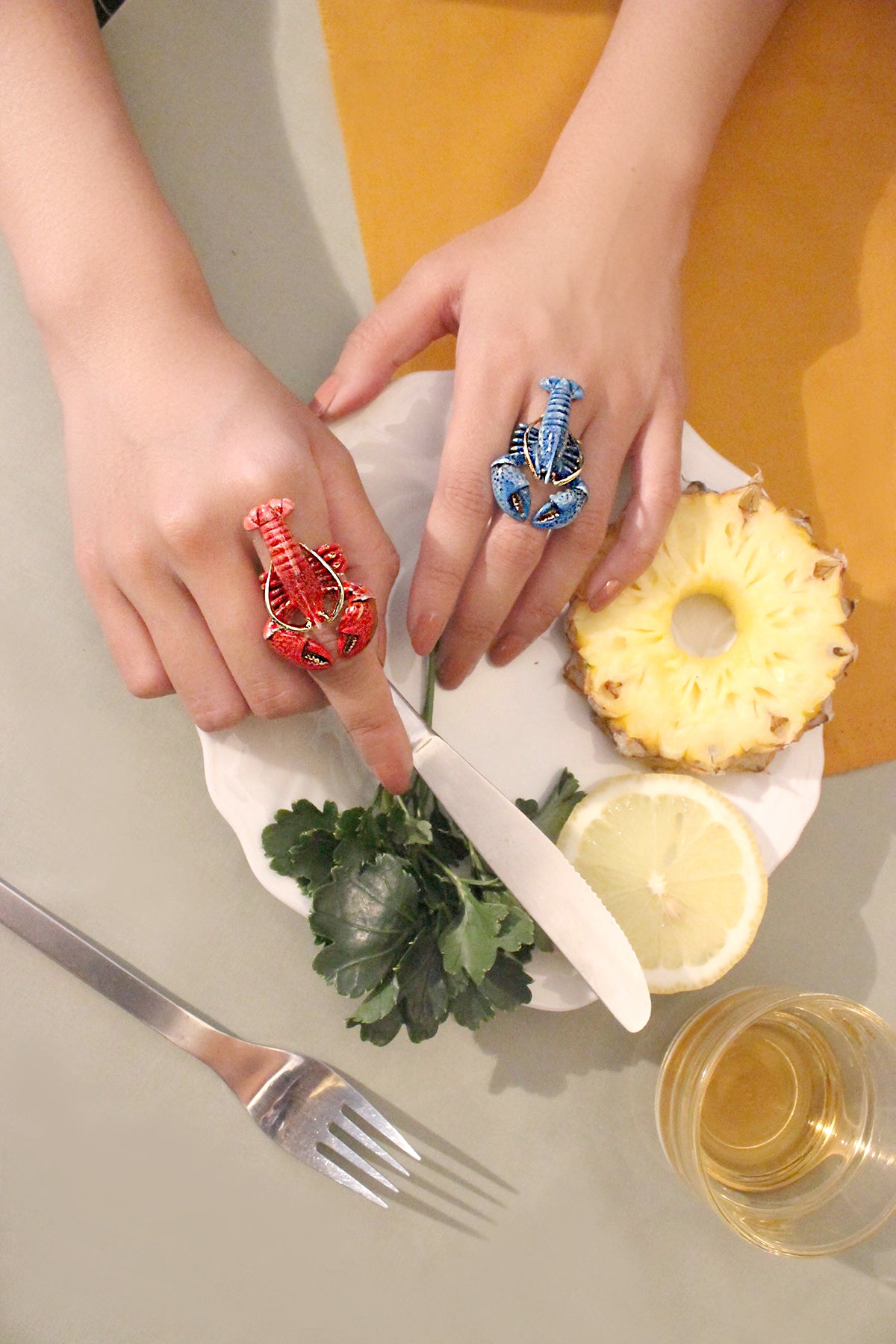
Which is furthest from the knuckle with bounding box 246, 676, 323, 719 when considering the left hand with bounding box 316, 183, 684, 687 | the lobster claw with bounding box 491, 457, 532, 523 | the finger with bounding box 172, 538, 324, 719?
the lobster claw with bounding box 491, 457, 532, 523

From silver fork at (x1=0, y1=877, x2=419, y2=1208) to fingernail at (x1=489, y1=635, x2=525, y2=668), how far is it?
1.39 ft

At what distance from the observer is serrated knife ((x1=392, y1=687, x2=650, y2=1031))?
818 millimetres

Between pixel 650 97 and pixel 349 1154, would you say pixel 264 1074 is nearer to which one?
pixel 349 1154

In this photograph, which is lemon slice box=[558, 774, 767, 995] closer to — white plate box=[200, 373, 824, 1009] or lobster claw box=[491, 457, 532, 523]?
white plate box=[200, 373, 824, 1009]

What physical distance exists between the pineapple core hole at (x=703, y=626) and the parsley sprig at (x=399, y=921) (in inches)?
11.7

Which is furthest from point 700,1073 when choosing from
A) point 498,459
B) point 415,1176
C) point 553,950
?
point 498,459

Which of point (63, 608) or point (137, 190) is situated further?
point (63, 608)

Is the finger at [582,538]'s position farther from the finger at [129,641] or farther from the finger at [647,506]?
the finger at [129,641]

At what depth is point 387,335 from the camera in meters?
0.85

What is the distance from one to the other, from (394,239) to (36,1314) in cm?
107

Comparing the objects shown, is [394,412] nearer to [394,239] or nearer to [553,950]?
[394,239]

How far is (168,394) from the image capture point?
0.78m

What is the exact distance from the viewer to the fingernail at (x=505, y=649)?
890 millimetres

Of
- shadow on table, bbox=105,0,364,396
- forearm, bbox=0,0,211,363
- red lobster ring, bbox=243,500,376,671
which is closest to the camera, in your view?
red lobster ring, bbox=243,500,376,671
